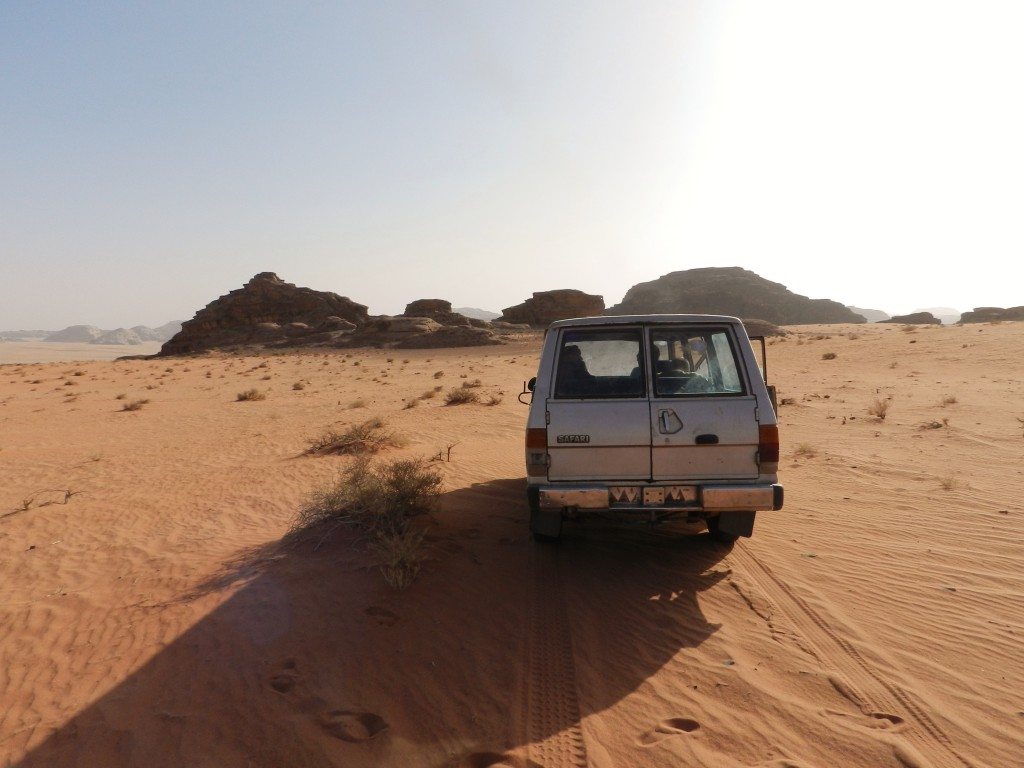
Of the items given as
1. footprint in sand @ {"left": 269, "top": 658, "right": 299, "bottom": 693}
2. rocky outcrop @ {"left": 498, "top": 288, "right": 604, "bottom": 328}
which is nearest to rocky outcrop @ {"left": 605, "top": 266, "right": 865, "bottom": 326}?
rocky outcrop @ {"left": 498, "top": 288, "right": 604, "bottom": 328}

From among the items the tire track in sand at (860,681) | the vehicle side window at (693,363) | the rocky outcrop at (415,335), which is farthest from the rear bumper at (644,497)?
the rocky outcrop at (415,335)

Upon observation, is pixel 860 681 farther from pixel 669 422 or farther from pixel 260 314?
pixel 260 314

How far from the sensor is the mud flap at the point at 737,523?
4781mm

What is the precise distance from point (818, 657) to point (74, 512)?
26.4ft

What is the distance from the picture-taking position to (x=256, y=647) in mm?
3863

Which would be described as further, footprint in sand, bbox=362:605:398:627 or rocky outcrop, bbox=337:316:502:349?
rocky outcrop, bbox=337:316:502:349

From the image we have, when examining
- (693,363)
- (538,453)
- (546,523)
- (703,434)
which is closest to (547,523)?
(546,523)

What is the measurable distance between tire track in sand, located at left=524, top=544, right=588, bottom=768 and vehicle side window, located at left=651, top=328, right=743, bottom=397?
1764mm

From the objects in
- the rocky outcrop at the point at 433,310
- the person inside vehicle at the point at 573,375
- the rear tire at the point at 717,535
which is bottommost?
the rear tire at the point at 717,535

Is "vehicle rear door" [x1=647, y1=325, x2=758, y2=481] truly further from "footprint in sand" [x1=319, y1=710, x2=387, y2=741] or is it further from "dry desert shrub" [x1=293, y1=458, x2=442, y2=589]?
"footprint in sand" [x1=319, y1=710, x2=387, y2=741]

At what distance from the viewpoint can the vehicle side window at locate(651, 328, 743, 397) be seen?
4609 mm

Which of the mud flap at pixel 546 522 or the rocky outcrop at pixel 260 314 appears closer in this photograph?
the mud flap at pixel 546 522

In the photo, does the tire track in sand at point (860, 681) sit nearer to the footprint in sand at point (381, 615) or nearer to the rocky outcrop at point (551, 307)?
A: the footprint in sand at point (381, 615)

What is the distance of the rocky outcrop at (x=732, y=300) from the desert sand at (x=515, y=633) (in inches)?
3278
